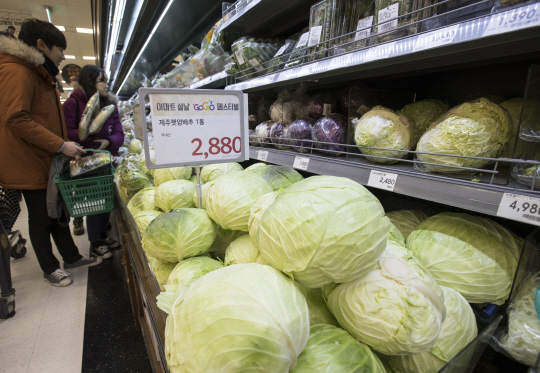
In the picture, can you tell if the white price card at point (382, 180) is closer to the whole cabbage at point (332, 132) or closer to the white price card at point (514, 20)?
the whole cabbage at point (332, 132)

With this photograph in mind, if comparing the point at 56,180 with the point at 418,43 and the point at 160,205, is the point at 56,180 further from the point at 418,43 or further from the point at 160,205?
the point at 418,43

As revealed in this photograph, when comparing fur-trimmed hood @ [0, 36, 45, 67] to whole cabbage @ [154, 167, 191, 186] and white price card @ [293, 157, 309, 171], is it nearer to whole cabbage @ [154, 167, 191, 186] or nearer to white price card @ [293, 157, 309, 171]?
whole cabbage @ [154, 167, 191, 186]

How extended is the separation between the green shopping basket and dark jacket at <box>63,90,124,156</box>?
652 mm

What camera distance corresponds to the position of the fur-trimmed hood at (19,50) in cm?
216

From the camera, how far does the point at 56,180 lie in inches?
98.7

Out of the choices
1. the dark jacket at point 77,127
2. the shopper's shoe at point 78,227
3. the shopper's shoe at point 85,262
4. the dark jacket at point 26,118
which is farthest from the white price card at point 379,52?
the shopper's shoe at point 78,227

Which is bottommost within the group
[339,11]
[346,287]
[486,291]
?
[486,291]

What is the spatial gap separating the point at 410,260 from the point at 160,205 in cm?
149

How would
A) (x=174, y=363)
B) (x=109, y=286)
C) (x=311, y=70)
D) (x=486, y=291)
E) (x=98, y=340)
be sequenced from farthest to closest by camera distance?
(x=109, y=286), (x=98, y=340), (x=311, y=70), (x=486, y=291), (x=174, y=363)

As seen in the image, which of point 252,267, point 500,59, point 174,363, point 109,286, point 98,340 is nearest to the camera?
point 174,363

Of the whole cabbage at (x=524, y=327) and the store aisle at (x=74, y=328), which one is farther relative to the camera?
the store aisle at (x=74, y=328)

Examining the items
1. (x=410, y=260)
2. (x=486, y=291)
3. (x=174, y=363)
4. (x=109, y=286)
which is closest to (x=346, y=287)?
(x=410, y=260)

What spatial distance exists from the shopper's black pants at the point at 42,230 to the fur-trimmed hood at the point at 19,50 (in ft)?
3.87

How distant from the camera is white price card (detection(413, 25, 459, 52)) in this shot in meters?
0.85
